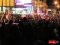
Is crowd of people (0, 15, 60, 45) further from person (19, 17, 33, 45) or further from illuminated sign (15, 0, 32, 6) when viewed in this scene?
illuminated sign (15, 0, 32, 6)

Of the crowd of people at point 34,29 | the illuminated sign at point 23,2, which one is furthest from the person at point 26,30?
the illuminated sign at point 23,2

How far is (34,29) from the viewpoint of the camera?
3928 millimetres

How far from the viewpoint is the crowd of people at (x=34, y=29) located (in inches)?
149

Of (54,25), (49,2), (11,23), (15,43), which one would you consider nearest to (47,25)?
(54,25)

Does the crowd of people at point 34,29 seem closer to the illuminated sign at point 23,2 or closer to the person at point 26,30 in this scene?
the person at point 26,30

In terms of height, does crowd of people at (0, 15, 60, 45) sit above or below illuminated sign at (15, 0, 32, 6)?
below

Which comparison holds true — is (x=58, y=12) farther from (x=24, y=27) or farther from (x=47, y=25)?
(x=24, y=27)

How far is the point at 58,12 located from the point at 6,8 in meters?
0.93

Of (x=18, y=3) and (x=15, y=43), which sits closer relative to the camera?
(x=15, y=43)

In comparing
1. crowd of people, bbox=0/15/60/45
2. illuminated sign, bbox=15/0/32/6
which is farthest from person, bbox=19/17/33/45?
illuminated sign, bbox=15/0/32/6

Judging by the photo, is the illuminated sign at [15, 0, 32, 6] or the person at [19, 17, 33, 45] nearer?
the illuminated sign at [15, 0, 32, 6]

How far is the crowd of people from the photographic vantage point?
149 inches

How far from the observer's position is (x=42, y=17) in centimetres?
380

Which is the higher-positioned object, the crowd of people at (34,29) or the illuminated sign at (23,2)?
the illuminated sign at (23,2)
